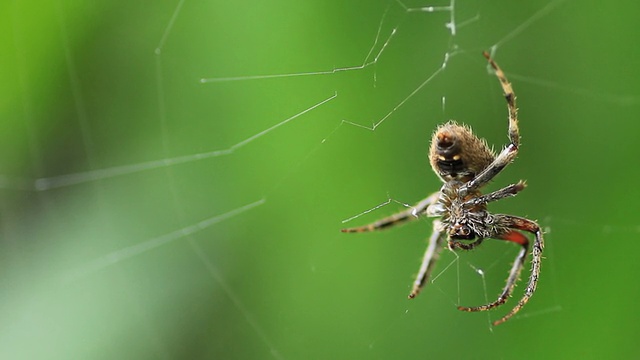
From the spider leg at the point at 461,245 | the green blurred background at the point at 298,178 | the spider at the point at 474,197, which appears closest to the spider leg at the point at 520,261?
the spider at the point at 474,197

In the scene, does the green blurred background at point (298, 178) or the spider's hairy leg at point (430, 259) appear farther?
the green blurred background at point (298, 178)

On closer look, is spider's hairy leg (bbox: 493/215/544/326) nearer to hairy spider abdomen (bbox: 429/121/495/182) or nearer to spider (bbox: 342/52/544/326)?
spider (bbox: 342/52/544/326)

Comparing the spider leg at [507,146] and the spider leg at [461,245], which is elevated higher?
the spider leg at [507,146]

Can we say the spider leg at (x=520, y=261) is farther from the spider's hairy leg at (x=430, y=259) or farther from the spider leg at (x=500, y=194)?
the spider's hairy leg at (x=430, y=259)

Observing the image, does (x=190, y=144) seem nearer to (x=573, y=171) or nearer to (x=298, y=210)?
(x=298, y=210)

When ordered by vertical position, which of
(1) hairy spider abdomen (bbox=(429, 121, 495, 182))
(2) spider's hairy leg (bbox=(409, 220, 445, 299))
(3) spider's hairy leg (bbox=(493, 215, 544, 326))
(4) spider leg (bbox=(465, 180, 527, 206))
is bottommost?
(2) spider's hairy leg (bbox=(409, 220, 445, 299))

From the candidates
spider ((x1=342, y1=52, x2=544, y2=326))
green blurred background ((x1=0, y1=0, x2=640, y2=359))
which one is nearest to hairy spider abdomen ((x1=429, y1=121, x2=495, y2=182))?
spider ((x1=342, y1=52, x2=544, y2=326))
